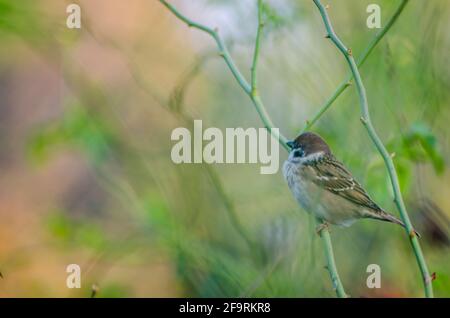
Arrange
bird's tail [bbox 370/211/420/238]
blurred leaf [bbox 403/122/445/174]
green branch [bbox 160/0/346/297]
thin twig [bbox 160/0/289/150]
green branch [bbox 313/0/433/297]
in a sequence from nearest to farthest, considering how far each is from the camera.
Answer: green branch [bbox 313/0/433/297] → green branch [bbox 160/0/346/297] → thin twig [bbox 160/0/289/150] → blurred leaf [bbox 403/122/445/174] → bird's tail [bbox 370/211/420/238]

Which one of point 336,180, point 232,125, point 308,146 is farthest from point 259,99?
point 232,125

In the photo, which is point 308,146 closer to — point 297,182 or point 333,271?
point 297,182

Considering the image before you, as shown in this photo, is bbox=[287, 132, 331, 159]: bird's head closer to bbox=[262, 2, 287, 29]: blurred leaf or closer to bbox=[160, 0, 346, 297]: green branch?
bbox=[160, 0, 346, 297]: green branch

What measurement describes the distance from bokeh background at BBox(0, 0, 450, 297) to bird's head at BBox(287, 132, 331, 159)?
0.19ft

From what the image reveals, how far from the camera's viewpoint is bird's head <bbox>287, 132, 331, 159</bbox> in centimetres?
178

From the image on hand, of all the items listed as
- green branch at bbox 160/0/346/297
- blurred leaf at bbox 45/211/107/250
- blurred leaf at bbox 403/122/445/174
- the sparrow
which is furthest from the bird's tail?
blurred leaf at bbox 45/211/107/250

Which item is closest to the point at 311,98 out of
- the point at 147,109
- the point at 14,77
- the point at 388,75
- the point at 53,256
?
the point at 388,75

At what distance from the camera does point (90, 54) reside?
275 centimetres

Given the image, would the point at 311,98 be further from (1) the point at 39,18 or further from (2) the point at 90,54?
(2) the point at 90,54

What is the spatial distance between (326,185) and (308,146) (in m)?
0.22

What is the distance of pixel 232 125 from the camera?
2193 mm

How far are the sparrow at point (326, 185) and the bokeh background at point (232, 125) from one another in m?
0.05

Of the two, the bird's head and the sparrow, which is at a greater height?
the bird's head

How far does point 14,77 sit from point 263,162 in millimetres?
1597
